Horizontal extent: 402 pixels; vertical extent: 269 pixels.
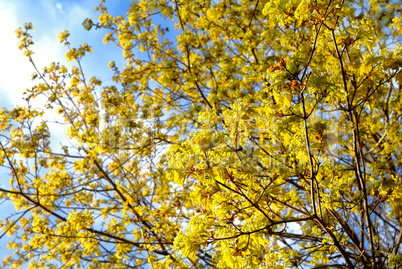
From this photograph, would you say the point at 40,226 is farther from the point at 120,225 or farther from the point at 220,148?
the point at 220,148

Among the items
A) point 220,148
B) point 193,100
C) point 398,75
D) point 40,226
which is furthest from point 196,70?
point 40,226

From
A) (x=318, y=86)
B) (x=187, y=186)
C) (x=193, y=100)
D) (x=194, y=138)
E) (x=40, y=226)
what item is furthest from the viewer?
(x=193, y=100)

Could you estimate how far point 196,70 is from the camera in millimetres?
3863

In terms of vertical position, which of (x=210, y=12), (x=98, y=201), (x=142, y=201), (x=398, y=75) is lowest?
(x=398, y=75)

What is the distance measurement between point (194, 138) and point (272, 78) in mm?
545

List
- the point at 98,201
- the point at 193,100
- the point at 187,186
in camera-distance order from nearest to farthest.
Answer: the point at 187,186, the point at 193,100, the point at 98,201

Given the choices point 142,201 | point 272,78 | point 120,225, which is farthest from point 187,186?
point 272,78

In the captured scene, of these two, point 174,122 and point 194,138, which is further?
point 174,122

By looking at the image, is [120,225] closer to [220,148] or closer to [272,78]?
[220,148]

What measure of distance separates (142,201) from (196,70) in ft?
6.20

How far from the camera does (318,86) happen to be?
5.16 ft

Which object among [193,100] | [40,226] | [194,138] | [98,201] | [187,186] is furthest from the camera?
[98,201]

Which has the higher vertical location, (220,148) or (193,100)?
(193,100)

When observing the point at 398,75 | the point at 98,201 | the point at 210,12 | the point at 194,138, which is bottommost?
the point at 194,138
